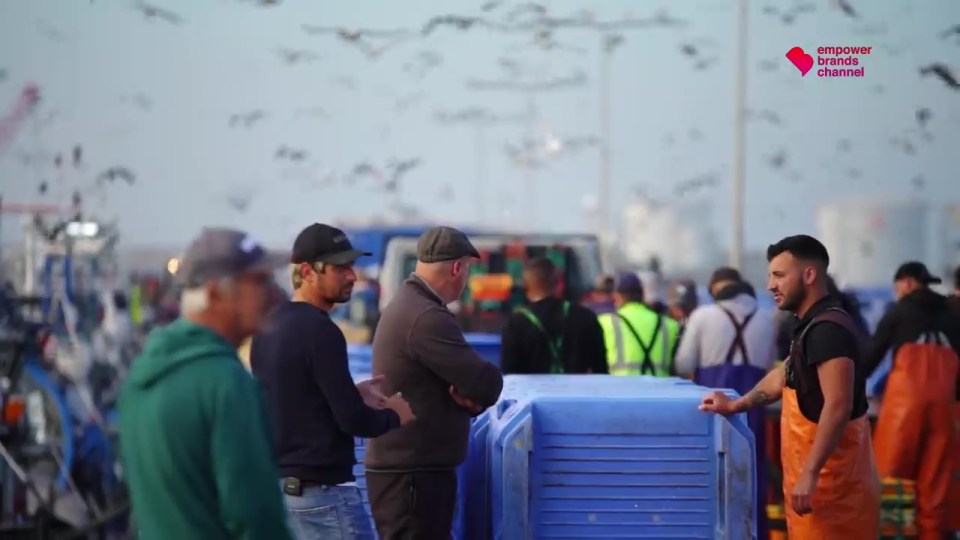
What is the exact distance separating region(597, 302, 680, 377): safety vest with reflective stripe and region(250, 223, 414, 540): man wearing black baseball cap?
17.2ft

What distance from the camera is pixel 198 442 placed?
3.33 m

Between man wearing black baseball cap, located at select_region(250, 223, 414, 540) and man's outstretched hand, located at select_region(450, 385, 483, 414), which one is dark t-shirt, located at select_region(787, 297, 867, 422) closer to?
man's outstretched hand, located at select_region(450, 385, 483, 414)

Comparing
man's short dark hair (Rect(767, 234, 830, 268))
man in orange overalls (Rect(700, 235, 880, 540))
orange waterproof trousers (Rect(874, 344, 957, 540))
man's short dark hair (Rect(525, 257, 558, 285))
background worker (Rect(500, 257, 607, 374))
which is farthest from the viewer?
orange waterproof trousers (Rect(874, 344, 957, 540))

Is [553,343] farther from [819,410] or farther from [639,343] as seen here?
[819,410]

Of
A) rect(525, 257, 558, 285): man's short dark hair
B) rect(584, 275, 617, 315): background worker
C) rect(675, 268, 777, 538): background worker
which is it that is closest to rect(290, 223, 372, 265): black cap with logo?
rect(525, 257, 558, 285): man's short dark hair

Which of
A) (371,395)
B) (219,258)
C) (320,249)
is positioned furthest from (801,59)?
(219,258)

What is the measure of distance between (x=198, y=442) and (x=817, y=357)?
108 inches

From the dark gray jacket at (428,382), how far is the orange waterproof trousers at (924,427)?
16.0 ft

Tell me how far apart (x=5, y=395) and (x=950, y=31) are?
8818 mm

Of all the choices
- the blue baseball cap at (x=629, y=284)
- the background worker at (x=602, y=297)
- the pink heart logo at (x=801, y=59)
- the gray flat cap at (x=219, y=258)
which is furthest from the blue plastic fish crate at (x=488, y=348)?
the gray flat cap at (x=219, y=258)

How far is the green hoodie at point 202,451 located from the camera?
3.30 metres

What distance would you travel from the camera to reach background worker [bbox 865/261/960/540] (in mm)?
9523

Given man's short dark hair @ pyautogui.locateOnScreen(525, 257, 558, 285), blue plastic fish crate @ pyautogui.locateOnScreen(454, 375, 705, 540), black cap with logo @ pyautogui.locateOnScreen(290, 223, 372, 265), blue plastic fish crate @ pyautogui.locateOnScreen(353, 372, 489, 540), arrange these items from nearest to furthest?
1. black cap with logo @ pyautogui.locateOnScreen(290, 223, 372, 265)
2. blue plastic fish crate @ pyautogui.locateOnScreen(454, 375, 705, 540)
3. blue plastic fish crate @ pyautogui.locateOnScreen(353, 372, 489, 540)
4. man's short dark hair @ pyautogui.locateOnScreen(525, 257, 558, 285)

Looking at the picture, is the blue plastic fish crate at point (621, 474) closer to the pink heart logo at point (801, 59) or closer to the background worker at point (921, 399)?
the background worker at point (921, 399)
